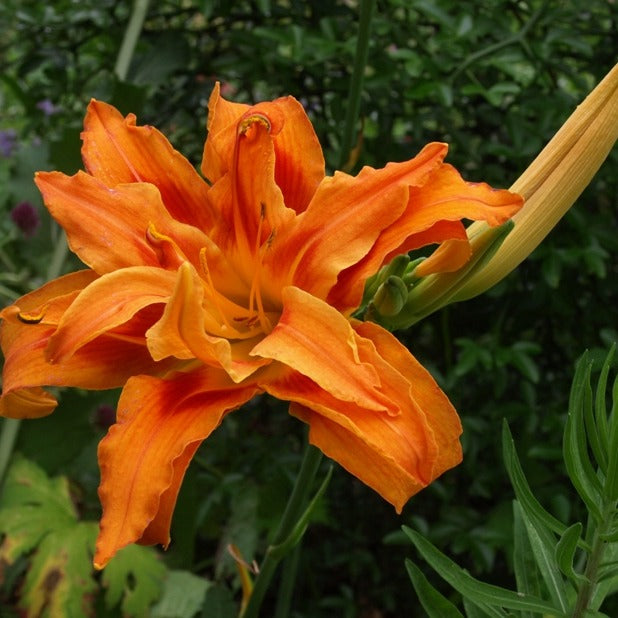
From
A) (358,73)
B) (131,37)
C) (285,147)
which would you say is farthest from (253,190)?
(131,37)

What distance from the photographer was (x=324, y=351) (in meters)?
0.59

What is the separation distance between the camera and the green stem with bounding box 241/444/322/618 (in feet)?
2.40

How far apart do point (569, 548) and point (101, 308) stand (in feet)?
1.10

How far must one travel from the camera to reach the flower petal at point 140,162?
2.40 ft

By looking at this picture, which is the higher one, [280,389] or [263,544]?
[280,389]

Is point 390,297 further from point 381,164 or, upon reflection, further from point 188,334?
point 381,164

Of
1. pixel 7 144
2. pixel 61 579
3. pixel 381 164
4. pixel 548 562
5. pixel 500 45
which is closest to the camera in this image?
pixel 548 562

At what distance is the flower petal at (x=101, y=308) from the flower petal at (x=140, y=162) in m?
0.12

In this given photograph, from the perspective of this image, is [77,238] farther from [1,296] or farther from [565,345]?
[565,345]

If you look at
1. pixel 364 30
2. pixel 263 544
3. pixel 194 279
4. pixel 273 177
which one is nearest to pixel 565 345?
pixel 263 544

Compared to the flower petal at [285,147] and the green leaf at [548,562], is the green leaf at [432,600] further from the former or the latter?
the flower petal at [285,147]

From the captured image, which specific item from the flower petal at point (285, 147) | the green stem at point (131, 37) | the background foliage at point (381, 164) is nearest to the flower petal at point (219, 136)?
the flower petal at point (285, 147)

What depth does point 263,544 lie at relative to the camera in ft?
5.06

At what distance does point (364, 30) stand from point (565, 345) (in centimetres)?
82
